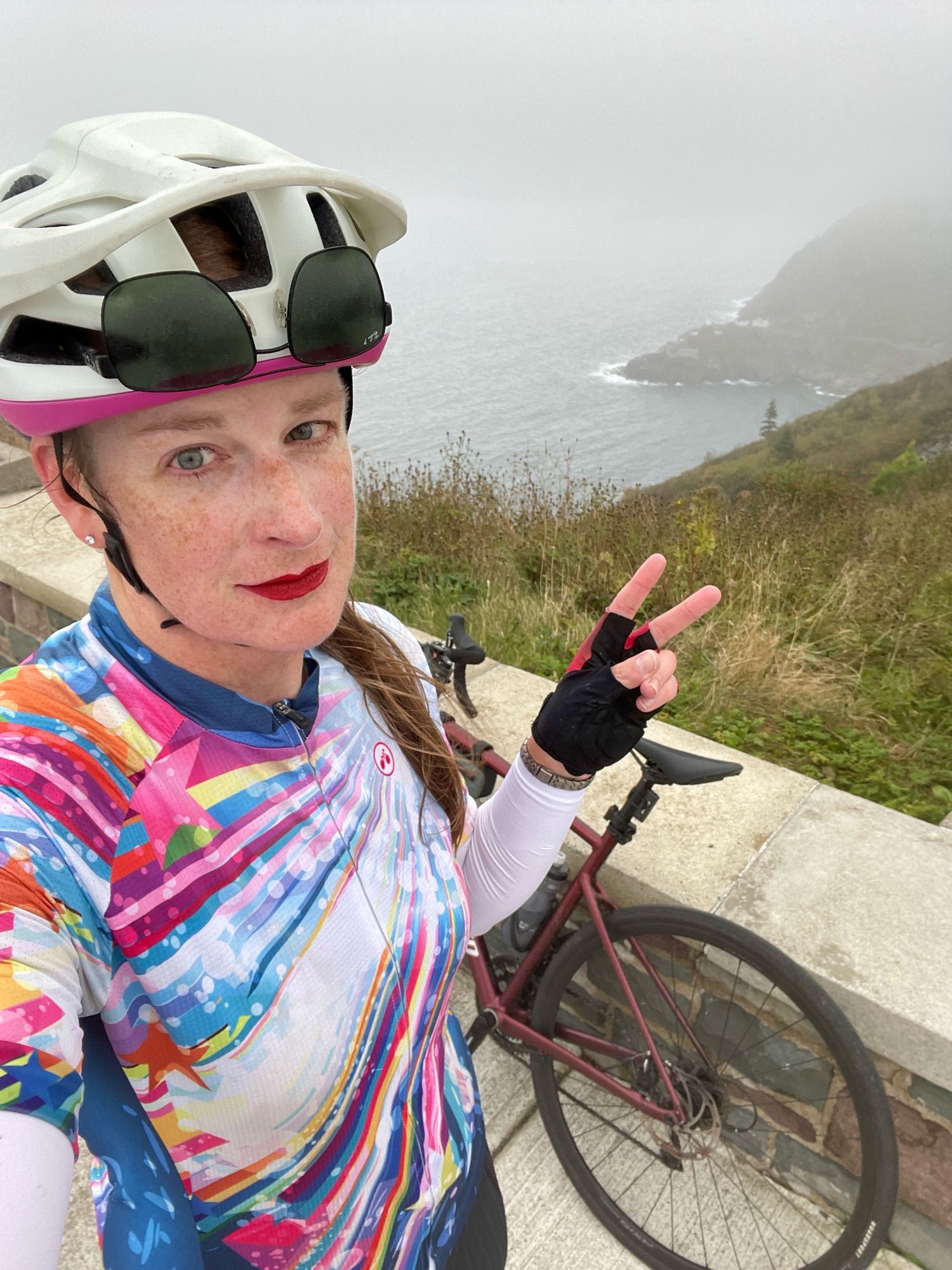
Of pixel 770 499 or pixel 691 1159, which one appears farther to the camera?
pixel 770 499

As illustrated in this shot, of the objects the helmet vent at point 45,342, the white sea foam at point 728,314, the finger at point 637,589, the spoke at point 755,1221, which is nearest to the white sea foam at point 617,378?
the white sea foam at point 728,314

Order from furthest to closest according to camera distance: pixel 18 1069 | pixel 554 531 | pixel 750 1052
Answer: pixel 554 531 < pixel 750 1052 < pixel 18 1069

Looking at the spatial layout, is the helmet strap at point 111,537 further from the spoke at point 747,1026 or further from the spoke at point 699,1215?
the spoke at point 699,1215

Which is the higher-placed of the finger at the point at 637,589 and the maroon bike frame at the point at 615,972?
the finger at the point at 637,589

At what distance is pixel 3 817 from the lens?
83 cm

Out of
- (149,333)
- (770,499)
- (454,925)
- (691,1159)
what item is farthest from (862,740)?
(770,499)

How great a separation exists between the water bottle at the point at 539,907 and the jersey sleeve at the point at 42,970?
158cm

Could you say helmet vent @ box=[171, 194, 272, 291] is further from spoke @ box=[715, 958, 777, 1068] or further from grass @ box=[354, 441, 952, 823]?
grass @ box=[354, 441, 952, 823]

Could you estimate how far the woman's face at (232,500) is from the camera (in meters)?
0.92

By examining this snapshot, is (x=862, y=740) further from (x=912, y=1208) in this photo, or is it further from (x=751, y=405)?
(x=751, y=405)

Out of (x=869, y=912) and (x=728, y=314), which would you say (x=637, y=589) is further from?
(x=728, y=314)

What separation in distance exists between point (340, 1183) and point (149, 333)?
1.22 m

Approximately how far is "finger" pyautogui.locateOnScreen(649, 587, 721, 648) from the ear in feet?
3.34

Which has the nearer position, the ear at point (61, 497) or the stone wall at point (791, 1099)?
the ear at point (61, 497)
